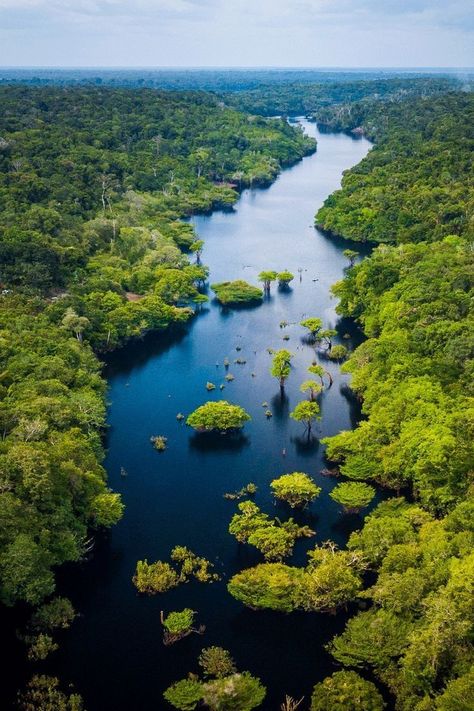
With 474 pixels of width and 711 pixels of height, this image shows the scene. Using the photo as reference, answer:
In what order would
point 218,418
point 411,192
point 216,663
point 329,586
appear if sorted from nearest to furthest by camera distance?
point 216,663 → point 329,586 → point 218,418 → point 411,192

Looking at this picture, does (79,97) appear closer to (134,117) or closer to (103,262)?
(134,117)

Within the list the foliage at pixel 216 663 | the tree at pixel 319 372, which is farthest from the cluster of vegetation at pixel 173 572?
the tree at pixel 319 372

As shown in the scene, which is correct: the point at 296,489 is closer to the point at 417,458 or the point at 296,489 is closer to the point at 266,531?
the point at 266,531

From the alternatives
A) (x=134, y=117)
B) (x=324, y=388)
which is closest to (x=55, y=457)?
(x=324, y=388)

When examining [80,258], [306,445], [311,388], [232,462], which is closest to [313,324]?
[311,388]

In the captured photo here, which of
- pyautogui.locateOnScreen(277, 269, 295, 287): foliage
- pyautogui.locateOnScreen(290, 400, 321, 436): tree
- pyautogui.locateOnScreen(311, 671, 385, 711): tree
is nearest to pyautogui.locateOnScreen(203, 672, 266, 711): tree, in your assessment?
pyautogui.locateOnScreen(311, 671, 385, 711): tree

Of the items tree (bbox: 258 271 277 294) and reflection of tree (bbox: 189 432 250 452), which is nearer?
reflection of tree (bbox: 189 432 250 452)

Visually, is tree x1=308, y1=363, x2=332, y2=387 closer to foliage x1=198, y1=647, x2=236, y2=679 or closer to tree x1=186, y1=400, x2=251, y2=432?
tree x1=186, y1=400, x2=251, y2=432
